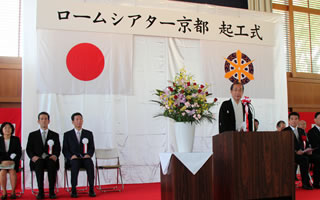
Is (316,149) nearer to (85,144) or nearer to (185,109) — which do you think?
(185,109)

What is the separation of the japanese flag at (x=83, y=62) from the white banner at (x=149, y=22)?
16 centimetres

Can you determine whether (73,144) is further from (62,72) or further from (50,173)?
(62,72)

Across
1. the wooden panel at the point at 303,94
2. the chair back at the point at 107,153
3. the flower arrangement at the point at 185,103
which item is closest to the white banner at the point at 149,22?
the wooden panel at the point at 303,94

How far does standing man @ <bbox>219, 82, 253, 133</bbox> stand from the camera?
3.72 m

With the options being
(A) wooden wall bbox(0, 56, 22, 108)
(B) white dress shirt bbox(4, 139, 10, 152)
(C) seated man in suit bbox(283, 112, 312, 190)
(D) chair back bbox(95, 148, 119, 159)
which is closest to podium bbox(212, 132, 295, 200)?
(C) seated man in suit bbox(283, 112, 312, 190)

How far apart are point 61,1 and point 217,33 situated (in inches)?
119

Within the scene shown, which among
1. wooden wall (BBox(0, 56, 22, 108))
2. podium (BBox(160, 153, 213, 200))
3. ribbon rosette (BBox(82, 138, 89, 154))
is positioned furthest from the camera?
wooden wall (BBox(0, 56, 22, 108))

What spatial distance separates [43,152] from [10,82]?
1691 mm

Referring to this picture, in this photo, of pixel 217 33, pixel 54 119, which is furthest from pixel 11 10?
pixel 217 33

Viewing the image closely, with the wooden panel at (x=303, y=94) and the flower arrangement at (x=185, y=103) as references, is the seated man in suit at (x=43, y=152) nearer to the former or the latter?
the flower arrangement at (x=185, y=103)

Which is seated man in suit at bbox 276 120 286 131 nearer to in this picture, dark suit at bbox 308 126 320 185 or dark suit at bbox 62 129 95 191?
dark suit at bbox 308 126 320 185

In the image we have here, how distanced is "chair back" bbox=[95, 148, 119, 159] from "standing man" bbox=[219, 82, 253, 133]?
8.06 ft

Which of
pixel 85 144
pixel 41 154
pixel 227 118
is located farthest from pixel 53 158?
pixel 227 118

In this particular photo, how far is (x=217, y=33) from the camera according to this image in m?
6.79
